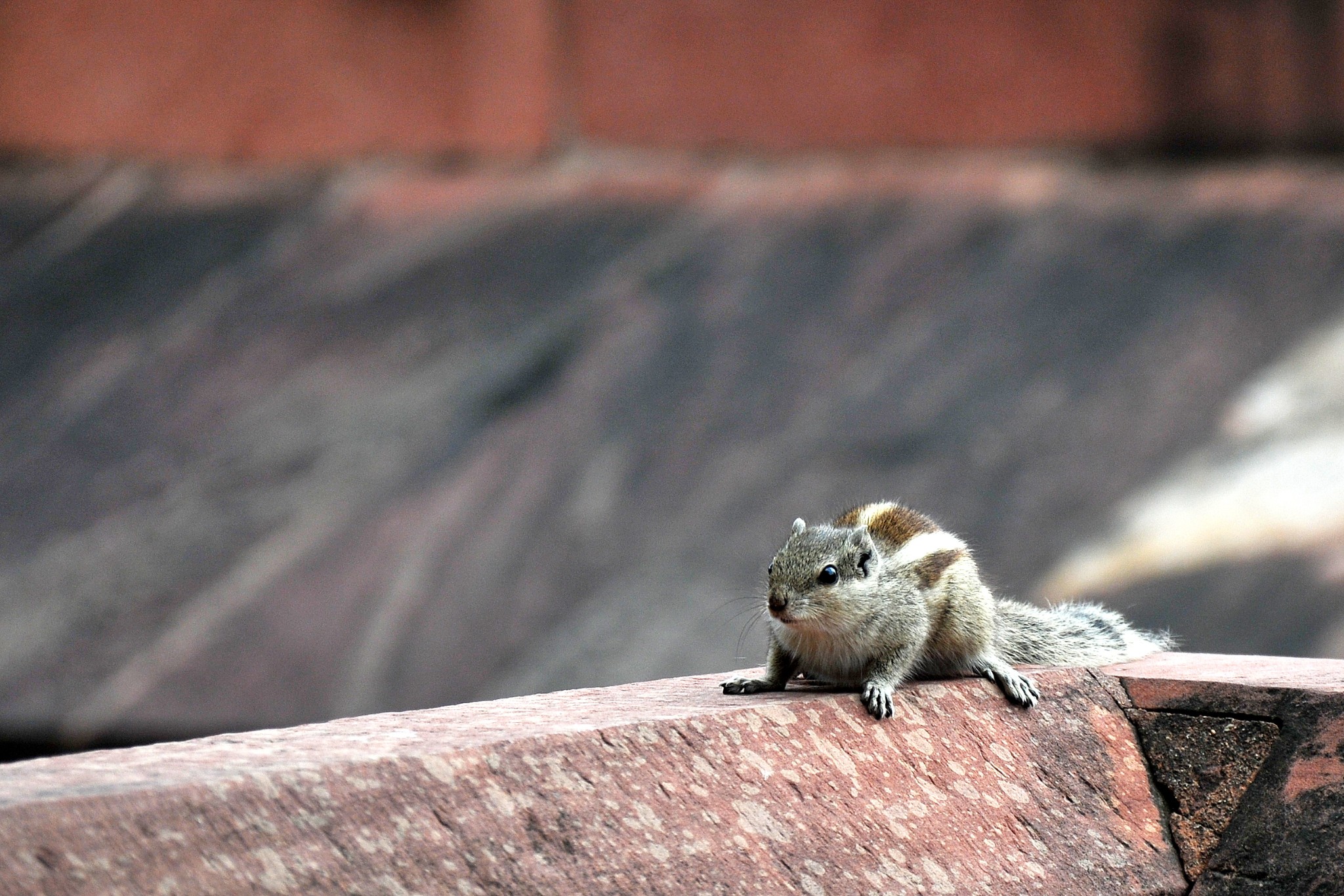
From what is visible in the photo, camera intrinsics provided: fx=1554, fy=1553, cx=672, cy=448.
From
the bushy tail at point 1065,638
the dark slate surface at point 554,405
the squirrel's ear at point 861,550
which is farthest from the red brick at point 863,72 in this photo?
the squirrel's ear at point 861,550

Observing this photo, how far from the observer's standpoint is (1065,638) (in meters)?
3.66

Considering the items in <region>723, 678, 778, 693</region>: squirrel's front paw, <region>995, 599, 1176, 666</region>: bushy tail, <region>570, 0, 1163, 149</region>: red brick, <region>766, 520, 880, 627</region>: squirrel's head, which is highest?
<region>570, 0, 1163, 149</region>: red brick

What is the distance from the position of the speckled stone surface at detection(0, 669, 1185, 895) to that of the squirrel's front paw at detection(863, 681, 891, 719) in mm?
24

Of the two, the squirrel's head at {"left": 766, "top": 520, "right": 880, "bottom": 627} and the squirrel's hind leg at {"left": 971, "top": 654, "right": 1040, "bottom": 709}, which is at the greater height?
the squirrel's head at {"left": 766, "top": 520, "right": 880, "bottom": 627}

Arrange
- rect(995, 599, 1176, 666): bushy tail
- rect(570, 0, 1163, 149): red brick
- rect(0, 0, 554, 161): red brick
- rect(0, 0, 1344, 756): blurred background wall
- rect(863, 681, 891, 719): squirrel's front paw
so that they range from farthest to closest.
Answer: rect(0, 0, 554, 161): red brick < rect(570, 0, 1163, 149): red brick < rect(0, 0, 1344, 756): blurred background wall < rect(995, 599, 1176, 666): bushy tail < rect(863, 681, 891, 719): squirrel's front paw

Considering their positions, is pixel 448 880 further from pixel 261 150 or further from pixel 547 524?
pixel 261 150

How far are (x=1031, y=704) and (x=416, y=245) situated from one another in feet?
18.7

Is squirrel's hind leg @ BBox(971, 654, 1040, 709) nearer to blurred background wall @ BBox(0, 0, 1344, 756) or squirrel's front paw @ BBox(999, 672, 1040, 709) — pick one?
squirrel's front paw @ BBox(999, 672, 1040, 709)

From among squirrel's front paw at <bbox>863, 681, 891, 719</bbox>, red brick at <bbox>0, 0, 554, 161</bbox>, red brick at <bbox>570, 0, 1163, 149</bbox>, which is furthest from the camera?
red brick at <bbox>0, 0, 554, 161</bbox>

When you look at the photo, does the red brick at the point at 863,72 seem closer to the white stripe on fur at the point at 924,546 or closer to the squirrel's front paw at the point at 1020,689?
the white stripe on fur at the point at 924,546

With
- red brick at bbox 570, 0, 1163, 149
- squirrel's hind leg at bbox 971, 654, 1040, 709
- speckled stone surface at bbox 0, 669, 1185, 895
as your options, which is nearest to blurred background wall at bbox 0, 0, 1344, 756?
red brick at bbox 570, 0, 1163, 149

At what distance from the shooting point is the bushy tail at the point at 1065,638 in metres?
3.59

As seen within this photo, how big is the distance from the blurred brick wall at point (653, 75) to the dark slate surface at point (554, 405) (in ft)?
1.03

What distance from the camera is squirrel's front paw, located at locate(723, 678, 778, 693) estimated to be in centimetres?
322
